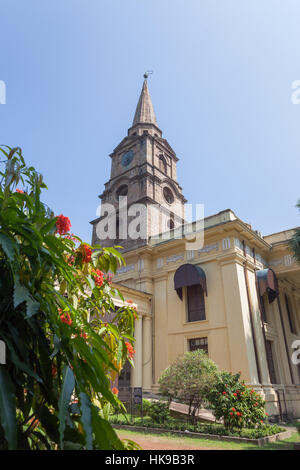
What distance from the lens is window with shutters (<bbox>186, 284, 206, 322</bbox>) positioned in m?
18.2

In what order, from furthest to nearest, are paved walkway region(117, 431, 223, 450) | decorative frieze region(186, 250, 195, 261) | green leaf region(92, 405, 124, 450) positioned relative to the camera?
decorative frieze region(186, 250, 195, 261), paved walkway region(117, 431, 223, 450), green leaf region(92, 405, 124, 450)

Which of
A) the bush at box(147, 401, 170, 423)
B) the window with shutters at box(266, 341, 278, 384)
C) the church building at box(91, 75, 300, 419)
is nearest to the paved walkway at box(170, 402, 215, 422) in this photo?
the bush at box(147, 401, 170, 423)

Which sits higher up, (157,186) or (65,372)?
(157,186)

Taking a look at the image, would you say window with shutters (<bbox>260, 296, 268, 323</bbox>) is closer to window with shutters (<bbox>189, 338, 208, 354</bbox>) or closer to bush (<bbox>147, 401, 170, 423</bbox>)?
window with shutters (<bbox>189, 338, 208, 354</bbox>)

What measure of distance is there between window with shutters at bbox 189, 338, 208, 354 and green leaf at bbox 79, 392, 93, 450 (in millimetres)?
17028

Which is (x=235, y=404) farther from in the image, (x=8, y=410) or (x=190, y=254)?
(x=8, y=410)

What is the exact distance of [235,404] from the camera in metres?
10.7

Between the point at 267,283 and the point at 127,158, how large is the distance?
19965 millimetres

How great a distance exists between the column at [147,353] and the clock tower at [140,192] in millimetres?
7204

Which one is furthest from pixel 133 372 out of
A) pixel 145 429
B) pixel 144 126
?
pixel 144 126

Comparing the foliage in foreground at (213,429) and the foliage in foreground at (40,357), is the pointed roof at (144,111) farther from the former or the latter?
the foliage in foreground at (40,357)

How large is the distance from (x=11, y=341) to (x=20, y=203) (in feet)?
4.11

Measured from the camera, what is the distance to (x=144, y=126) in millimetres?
33750
